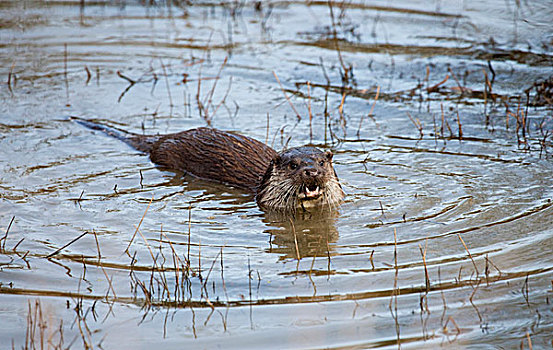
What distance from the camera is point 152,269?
13.6ft

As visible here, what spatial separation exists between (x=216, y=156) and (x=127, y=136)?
1256mm

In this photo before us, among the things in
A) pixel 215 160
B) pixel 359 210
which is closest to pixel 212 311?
pixel 359 210

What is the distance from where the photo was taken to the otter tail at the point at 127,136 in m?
6.62

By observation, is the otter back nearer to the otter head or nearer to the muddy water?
the muddy water

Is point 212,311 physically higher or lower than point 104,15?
lower

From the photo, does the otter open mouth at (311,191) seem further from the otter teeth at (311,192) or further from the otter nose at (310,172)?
the otter nose at (310,172)

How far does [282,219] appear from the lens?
17.2ft

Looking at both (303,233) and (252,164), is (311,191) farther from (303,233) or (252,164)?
(252,164)

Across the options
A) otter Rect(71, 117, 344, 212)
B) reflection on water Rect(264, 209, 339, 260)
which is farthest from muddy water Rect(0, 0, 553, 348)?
otter Rect(71, 117, 344, 212)

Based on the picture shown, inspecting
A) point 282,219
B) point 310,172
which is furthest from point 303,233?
point 310,172

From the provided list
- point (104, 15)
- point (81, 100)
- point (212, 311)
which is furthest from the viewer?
point (104, 15)

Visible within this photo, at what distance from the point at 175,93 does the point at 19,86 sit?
1644 millimetres

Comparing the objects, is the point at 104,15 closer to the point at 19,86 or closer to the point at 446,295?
the point at 19,86

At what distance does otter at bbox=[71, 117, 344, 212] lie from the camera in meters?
5.21
